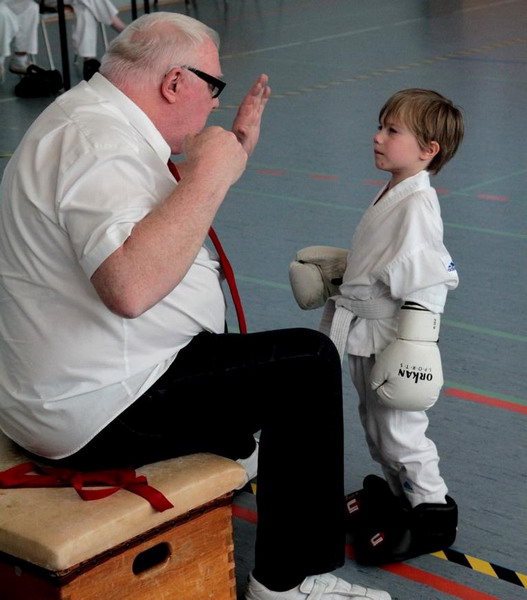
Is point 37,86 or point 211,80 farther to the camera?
point 37,86

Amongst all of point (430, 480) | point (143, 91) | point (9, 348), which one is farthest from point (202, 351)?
point (430, 480)

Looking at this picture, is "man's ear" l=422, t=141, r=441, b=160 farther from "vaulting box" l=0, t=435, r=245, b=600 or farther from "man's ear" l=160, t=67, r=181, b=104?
"vaulting box" l=0, t=435, r=245, b=600

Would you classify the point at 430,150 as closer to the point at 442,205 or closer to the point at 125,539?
the point at 125,539

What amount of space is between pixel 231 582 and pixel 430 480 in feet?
1.99

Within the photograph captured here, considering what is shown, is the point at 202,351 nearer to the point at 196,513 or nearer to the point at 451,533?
the point at 196,513

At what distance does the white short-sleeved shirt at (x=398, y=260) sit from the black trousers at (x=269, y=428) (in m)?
0.30

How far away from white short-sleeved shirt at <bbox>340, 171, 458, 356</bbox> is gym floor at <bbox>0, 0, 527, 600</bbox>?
19.3 inches

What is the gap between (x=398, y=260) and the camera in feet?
8.05

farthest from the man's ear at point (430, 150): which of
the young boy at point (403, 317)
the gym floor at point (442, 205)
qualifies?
the gym floor at point (442, 205)

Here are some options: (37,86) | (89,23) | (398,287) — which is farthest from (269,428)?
(89,23)

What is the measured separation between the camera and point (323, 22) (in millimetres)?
12984

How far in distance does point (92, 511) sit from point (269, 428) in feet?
1.47

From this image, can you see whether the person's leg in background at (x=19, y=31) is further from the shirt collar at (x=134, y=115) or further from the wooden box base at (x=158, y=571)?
the wooden box base at (x=158, y=571)

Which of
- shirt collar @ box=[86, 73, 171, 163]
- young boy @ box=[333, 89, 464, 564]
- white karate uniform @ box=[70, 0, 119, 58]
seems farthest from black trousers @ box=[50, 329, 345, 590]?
white karate uniform @ box=[70, 0, 119, 58]
